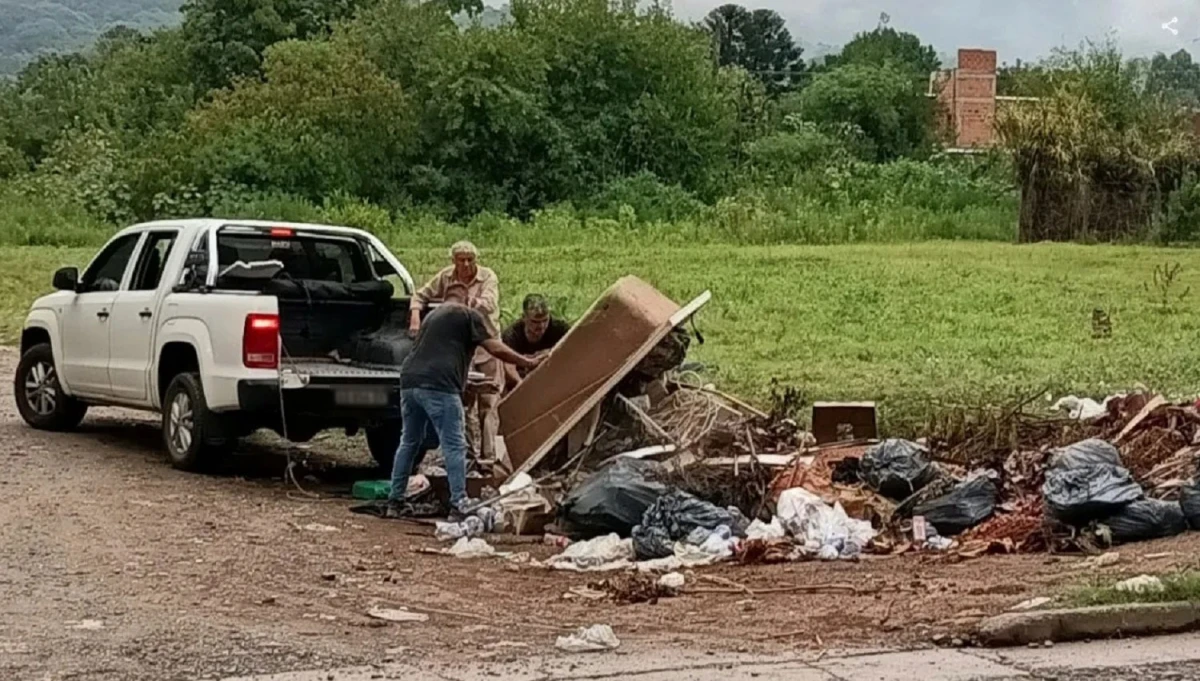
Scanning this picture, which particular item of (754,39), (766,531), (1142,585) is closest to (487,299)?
(766,531)

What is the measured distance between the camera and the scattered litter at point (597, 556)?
10234mm

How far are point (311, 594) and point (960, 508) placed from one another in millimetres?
4167

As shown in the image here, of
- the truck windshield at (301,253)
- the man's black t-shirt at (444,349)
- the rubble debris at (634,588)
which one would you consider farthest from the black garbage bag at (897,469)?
the truck windshield at (301,253)

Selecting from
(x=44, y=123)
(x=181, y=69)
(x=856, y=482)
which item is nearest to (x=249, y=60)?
(x=181, y=69)

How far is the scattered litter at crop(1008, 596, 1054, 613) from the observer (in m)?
8.32

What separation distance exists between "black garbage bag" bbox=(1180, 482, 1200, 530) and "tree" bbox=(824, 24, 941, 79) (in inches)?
2518

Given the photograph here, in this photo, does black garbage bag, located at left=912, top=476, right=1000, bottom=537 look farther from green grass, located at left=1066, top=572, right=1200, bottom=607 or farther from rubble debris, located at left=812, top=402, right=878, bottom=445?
green grass, located at left=1066, top=572, right=1200, bottom=607

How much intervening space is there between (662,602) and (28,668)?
3.30m

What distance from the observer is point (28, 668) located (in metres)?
7.48

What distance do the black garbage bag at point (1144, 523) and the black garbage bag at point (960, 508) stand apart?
805 mm

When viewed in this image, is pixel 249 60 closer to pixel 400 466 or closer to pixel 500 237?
pixel 500 237

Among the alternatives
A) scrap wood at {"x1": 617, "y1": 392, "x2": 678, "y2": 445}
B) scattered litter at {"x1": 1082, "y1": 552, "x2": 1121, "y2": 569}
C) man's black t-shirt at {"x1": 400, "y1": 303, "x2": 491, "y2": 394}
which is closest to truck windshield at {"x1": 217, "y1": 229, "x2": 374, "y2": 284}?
man's black t-shirt at {"x1": 400, "y1": 303, "x2": 491, "y2": 394}

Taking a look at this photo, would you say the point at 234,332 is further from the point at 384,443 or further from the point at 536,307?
the point at 536,307

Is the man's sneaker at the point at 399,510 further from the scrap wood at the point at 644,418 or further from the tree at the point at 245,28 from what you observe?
the tree at the point at 245,28
